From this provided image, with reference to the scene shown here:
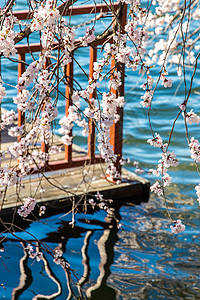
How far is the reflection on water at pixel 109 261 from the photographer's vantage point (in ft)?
8.86

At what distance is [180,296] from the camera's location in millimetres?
2701

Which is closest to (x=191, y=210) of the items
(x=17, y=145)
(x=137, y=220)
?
(x=137, y=220)

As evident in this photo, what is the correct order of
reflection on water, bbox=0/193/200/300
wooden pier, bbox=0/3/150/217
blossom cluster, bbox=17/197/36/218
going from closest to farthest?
blossom cluster, bbox=17/197/36/218 < reflection on water, bbox=0/193/200/300 < wooden pier, bbox=0/3/150/217

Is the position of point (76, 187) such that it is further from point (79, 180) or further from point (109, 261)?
point (109, 261)

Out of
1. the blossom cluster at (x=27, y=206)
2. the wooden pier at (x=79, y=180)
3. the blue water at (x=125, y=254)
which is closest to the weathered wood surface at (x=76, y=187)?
the wooden pier at (x=79, y=180)

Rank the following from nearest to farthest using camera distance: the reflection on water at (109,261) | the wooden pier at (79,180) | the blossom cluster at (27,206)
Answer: the blossom cluster at (27,206) < the reflection on water at (109,261) < the wooden pier at (79,180)

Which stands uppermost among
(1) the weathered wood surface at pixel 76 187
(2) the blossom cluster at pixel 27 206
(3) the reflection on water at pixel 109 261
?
(2) the blossom cluster at pixel 27 206

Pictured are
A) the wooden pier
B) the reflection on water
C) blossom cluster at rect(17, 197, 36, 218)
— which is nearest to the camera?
blossom cluster at rect(17, 197, 36, 218)

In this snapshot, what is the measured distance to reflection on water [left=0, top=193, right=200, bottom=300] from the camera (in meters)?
2.70

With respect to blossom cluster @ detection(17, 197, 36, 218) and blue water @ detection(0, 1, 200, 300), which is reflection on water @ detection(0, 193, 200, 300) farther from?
blossom cluster @ detection(17, 197, 36, 218)

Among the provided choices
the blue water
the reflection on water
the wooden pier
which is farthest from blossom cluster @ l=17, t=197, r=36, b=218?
the wooden pier

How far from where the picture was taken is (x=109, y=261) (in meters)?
3.01

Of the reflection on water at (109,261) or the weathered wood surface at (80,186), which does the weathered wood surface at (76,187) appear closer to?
the weathered wood surface at (80,186)

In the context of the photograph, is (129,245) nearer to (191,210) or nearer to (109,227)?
(109,227)
